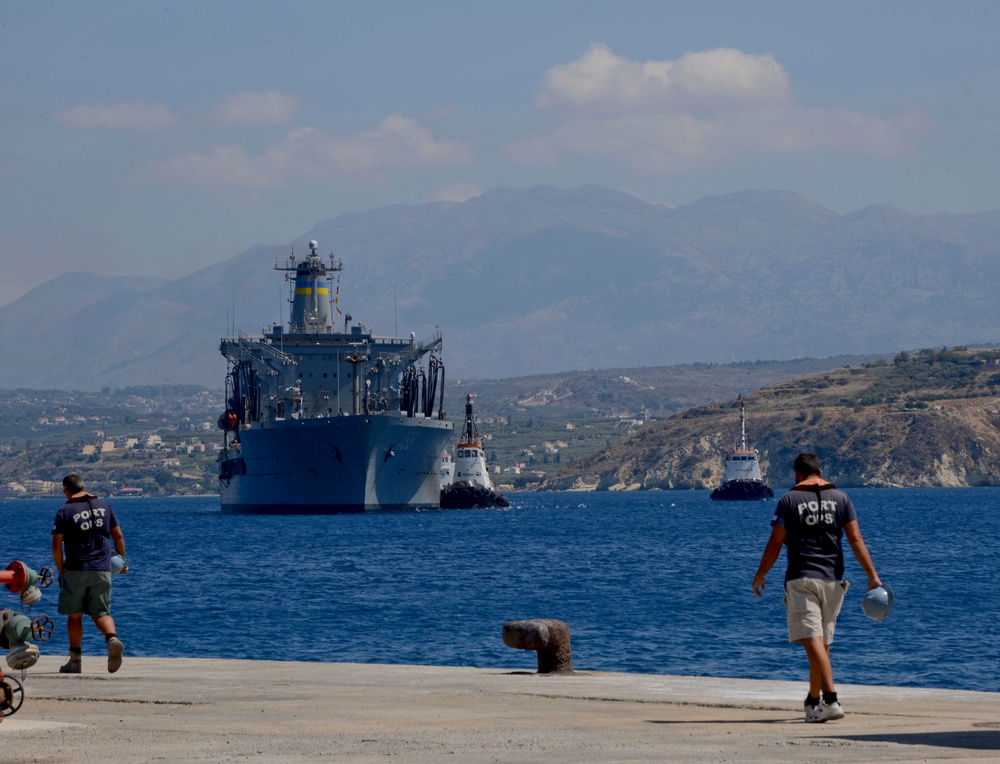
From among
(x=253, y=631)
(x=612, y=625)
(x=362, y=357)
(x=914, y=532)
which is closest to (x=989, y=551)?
(x=914, y=532)

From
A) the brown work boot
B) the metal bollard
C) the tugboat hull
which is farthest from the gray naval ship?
the metal bollard

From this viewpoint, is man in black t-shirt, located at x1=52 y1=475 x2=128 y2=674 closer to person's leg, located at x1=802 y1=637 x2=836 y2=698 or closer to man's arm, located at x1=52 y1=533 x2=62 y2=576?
man's arm, located at x1=52 y1=533 x2=62 y2=576

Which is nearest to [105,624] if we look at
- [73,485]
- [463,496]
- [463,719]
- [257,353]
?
[73,485]

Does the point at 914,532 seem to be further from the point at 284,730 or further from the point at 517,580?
the point at 284,730

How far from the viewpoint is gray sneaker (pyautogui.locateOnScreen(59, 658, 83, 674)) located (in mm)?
14818

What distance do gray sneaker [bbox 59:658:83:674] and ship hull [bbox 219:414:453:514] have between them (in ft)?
260

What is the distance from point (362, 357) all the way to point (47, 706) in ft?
304

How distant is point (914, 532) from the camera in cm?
7812

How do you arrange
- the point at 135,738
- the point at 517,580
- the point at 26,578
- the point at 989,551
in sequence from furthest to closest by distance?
the point at 989,551, the point at 517,580, the point at 26,578, the point at 135,738

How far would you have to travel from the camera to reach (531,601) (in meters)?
40.3

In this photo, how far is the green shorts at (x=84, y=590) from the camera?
14.4 m

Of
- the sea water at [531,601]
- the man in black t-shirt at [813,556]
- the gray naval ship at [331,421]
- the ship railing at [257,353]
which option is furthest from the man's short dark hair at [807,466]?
the ship railing at [257,353]

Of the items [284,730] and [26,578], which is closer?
[284,730]

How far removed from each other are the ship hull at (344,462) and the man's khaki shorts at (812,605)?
82.8 metres
